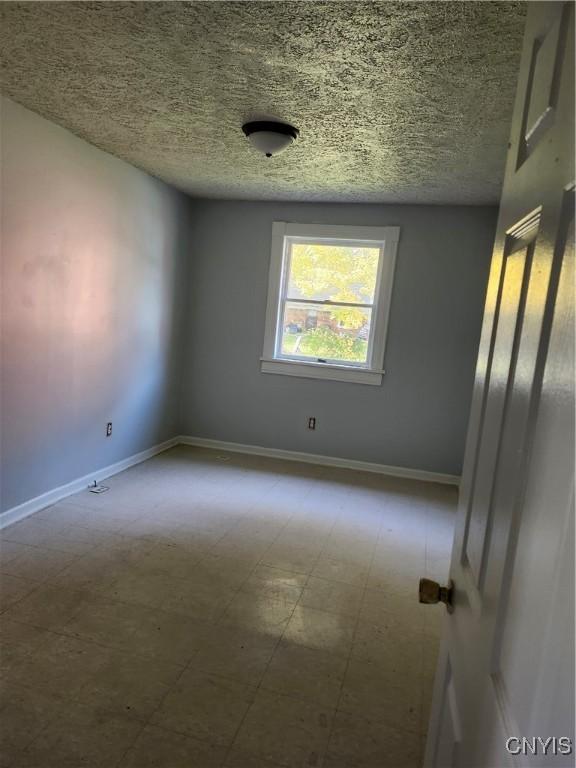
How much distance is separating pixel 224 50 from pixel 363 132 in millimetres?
998

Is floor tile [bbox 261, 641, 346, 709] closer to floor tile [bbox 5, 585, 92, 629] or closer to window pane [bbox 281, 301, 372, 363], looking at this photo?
floor tile [bbox 5, 585, 92, 629]

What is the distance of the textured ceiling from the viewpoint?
67.6 inches

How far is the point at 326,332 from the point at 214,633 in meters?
3.10

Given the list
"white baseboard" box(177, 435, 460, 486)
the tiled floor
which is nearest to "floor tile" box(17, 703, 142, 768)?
the tiled floor

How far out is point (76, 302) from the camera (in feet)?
11.1

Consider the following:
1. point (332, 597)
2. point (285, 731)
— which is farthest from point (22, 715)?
point (332, 597)

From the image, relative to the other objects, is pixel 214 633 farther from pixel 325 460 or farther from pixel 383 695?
pixel 325 460

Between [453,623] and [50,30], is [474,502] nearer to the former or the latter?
[453,623]

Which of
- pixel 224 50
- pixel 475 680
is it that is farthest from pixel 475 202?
pixel 475 680

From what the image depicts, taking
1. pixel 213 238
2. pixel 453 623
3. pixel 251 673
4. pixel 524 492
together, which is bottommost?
pixel 251 673

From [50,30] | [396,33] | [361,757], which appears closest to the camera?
[361,757]

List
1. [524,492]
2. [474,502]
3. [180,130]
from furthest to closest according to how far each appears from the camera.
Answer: [180,130] → [474,502] → [524,492]

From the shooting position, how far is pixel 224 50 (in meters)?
1.95

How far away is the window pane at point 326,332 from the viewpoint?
15.2 ft
